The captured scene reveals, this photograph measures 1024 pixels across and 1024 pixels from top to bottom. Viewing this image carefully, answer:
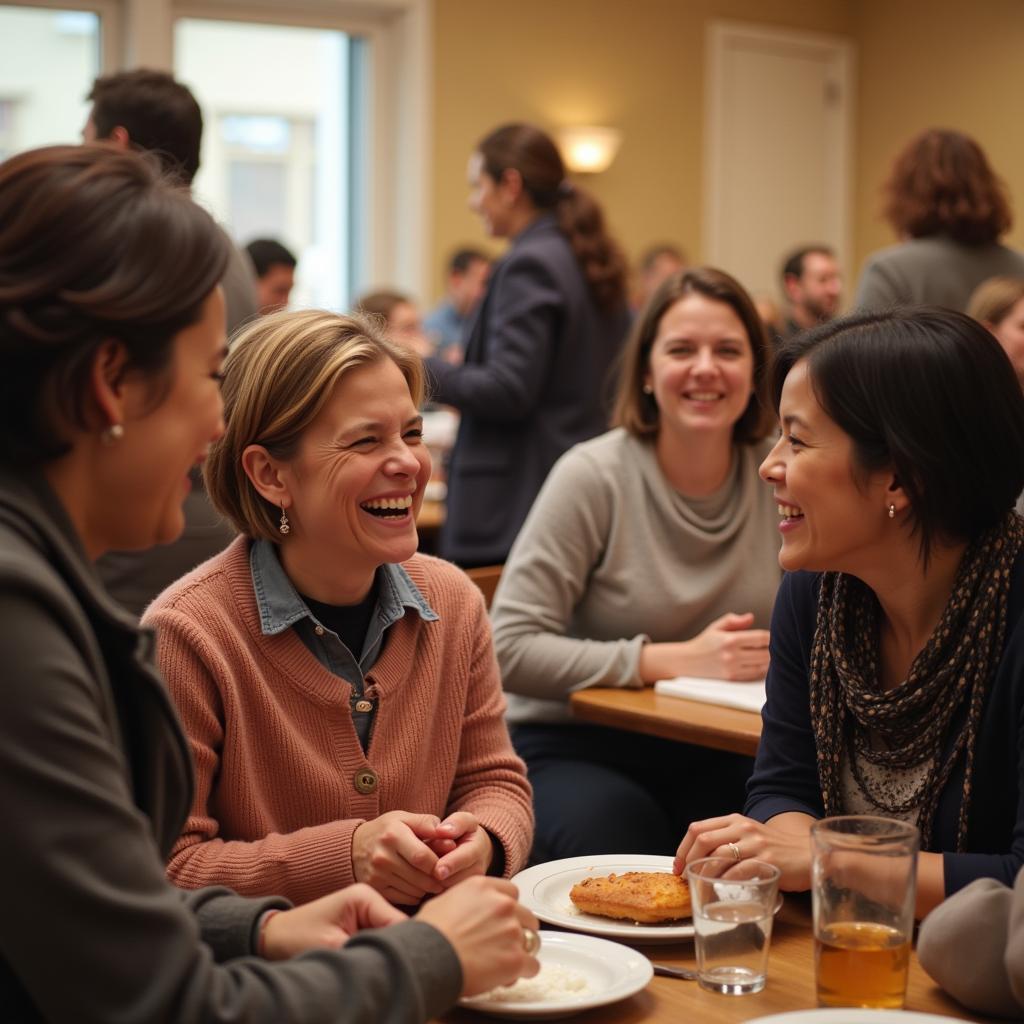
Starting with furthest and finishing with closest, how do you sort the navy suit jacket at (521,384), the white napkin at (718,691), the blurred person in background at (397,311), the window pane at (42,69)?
the window pane at (42,69) → the blurred person in background at (397,311) → the navy suit jacket at (521,384) → the white napkin at (718,691)

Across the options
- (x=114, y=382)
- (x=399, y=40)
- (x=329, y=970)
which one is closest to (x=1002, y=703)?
(x=329, y=970)

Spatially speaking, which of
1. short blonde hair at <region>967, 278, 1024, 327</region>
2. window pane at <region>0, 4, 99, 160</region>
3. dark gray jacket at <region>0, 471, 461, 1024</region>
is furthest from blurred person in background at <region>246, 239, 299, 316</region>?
dark gray jacket at <region>0, 471, 461, 1024</region>

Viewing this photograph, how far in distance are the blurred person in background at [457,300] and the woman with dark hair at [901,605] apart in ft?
16.7

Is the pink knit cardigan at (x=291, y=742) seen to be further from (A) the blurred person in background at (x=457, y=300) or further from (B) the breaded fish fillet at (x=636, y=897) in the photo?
(A) the blurred person in background at (x=457, y=300)

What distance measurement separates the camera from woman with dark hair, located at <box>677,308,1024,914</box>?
5.00 ft

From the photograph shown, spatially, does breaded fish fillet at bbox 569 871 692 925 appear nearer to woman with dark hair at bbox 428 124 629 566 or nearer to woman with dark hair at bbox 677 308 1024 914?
woman with dark hair at bbox 677 308 1024 914

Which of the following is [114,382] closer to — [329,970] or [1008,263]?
[329,970]

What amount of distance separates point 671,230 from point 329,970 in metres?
7.11

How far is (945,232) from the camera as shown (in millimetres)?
3855

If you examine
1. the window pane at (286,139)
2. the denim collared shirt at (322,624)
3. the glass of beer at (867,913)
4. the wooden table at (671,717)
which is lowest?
the wooden table at (671,717)

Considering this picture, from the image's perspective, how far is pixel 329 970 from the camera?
3.49 feet

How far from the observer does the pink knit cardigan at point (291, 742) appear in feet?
5.07

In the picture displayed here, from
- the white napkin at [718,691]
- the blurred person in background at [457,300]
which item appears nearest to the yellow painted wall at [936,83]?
the blurred person in background at [457,300]

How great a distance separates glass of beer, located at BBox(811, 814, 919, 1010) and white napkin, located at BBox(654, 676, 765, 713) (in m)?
1.04
